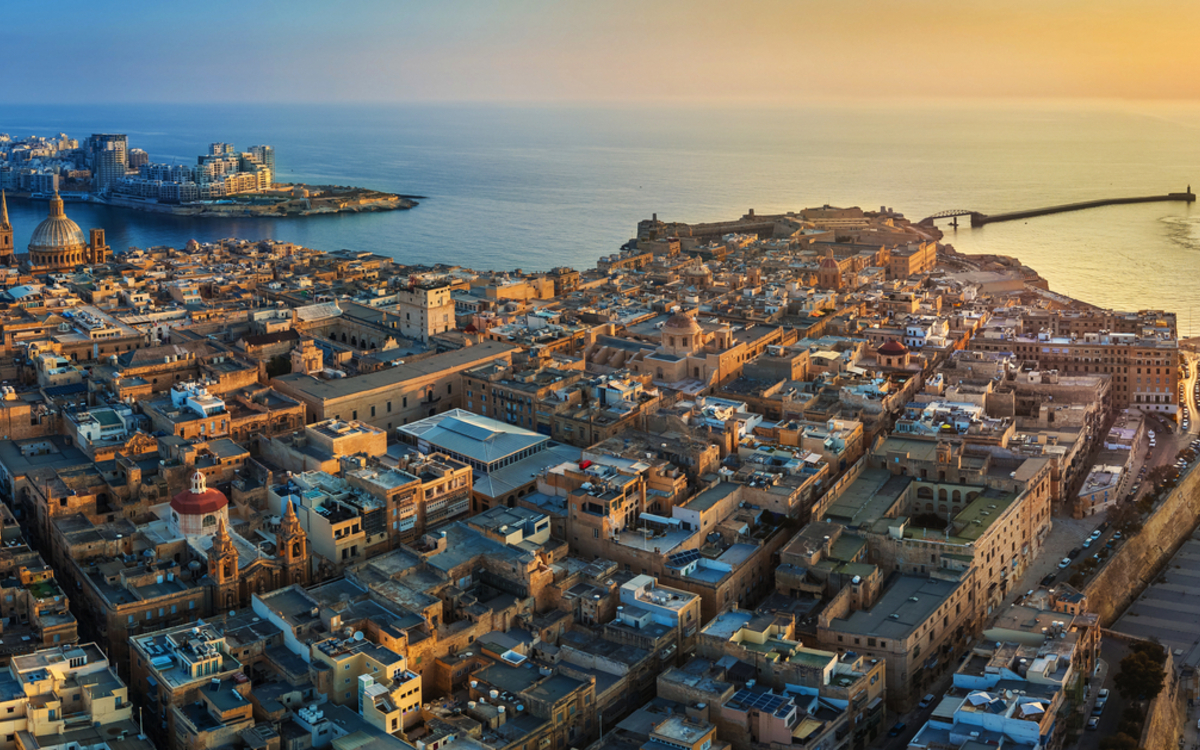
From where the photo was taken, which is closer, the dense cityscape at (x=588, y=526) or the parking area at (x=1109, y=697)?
the dense cityscape at (x=588, y=526)

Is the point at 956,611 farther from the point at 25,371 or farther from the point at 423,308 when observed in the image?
the point at 25,371

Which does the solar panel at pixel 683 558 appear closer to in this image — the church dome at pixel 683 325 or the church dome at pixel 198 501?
the church dome at pixel 198 501

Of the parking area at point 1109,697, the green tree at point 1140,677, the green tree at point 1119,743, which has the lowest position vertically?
Answer: the parking area at point 1109,697

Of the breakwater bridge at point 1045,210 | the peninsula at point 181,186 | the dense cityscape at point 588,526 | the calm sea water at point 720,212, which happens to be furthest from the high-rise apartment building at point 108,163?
the breakwater bridge at point 1045,210

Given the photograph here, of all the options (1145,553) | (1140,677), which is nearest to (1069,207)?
(1145,553)

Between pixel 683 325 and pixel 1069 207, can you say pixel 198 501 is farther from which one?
pixel 1069 207

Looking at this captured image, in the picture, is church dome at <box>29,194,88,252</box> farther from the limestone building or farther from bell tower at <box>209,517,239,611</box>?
bell tower at <box>209,517,239,611</box>

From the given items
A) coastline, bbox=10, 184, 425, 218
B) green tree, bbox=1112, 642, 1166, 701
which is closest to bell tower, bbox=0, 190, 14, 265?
coastline, bbox=10, 184, 425, 218
